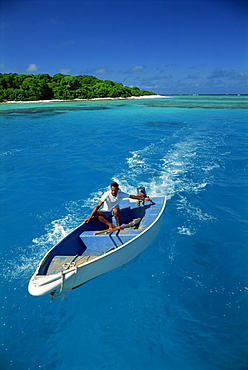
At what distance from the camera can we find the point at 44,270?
18.7 feet

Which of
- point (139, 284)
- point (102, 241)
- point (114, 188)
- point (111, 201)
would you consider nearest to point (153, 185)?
point (111, 201)

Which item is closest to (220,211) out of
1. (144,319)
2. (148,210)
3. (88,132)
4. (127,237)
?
(148,210)

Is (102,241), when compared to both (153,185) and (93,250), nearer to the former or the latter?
(93,250)

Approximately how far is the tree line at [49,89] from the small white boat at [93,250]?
3162 inches

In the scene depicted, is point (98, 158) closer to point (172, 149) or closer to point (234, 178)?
point (172, 149)

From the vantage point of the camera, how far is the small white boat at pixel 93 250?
5.40 m

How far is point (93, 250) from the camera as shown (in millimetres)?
7035

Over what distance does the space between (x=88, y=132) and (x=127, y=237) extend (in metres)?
23.8

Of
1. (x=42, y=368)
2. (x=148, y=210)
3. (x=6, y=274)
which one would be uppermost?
(x=148, y=210)

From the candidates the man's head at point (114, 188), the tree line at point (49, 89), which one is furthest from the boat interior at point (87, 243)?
the tree line at point (49, 89)

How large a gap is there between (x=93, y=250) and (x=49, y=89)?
9291 centimetres

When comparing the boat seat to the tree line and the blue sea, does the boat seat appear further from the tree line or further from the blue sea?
the tree line

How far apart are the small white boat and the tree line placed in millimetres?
80310

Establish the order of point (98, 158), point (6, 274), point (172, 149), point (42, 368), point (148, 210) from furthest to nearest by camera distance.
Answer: point (172, 149)
point (98, 158)
point (148, 210)
point (6, 274)
point (42, 368)
